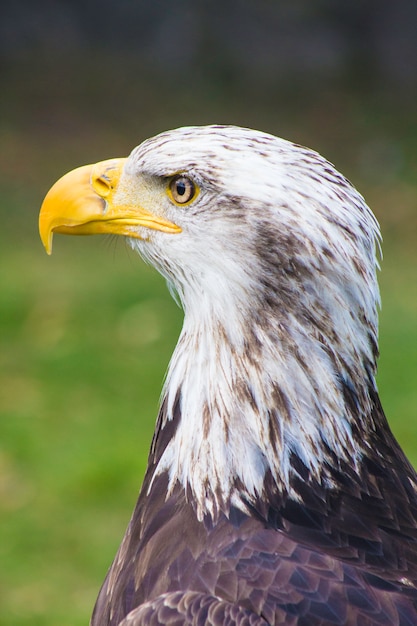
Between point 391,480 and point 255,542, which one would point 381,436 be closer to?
point 391,480

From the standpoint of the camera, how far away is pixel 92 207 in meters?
3.06

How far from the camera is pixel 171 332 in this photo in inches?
301

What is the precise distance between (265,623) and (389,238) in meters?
7.24

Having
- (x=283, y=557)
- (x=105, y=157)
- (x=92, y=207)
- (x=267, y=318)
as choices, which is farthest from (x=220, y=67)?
(x=283, y=557)

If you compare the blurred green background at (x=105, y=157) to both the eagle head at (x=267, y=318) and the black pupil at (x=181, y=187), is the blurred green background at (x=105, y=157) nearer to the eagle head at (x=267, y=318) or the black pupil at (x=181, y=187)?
the black pupil at (x=181, y=187)

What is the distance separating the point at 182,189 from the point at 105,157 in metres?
7.62

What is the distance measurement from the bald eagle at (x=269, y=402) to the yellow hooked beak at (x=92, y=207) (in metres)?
0.20

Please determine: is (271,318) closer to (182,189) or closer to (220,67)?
(182,189)

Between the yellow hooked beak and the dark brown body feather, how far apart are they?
1.93ft

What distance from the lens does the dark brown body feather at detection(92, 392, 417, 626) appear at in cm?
250

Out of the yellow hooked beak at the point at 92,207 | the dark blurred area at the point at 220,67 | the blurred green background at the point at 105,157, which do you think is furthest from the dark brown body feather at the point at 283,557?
the dark blurred area at the point at 220,67

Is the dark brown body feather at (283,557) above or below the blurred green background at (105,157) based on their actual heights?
below

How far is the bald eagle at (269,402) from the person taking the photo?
8.70 feet

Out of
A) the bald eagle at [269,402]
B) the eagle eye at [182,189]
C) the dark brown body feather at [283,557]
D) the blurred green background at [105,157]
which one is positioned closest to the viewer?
the dark brown body feather at [283,557]
